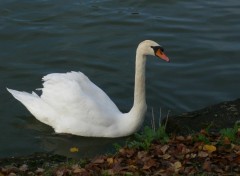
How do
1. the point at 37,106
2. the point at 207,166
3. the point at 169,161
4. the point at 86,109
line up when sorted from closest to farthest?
the point at 207,166 < the point at 169,161 < the point at 86,109 < the point at 37,106

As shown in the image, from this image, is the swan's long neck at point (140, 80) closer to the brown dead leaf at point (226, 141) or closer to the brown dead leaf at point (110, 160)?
the brown dead leaf at point (226, 141)

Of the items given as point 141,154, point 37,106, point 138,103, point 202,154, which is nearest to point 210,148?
point 202,154

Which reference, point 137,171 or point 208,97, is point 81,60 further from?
Result: point 137,171

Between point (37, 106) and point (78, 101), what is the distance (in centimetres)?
91

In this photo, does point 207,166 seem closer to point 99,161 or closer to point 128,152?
point 128,152

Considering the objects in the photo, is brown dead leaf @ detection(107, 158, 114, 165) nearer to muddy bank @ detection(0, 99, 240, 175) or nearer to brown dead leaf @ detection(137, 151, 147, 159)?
brown dead leaf @ detection(137, 151, 147, 159)

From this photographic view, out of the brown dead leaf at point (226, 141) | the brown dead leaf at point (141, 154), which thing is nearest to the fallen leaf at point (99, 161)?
the brown dead leaf at point (141, 154)

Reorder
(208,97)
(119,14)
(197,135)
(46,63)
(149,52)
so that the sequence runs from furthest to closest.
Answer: (119,14)
(46,63)
(208,97)
(149,52)
(197,135)

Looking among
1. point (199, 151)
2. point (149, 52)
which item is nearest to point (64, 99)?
point (149, 52)

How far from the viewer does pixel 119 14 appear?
13406mm

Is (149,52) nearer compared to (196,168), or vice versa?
(196,168)

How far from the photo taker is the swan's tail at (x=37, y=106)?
919 cm

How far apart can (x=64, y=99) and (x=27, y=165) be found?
1981 mm

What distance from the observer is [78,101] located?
8.77 meters
